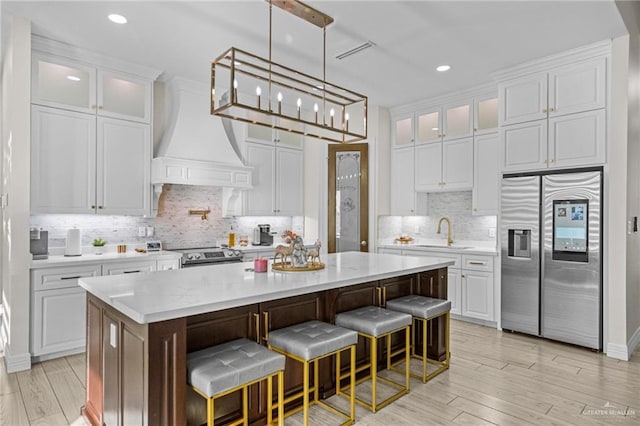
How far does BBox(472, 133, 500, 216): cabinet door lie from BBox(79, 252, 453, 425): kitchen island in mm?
2074

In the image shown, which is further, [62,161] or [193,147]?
[193,147]

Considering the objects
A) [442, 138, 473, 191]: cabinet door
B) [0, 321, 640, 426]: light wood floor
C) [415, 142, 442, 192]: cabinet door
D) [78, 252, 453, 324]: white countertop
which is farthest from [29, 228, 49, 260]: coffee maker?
[442, 138, 473, 191]: cabinet door

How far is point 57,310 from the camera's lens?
3562 millimetres

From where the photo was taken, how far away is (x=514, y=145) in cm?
440

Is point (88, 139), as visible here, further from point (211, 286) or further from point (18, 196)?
point (211, 286)

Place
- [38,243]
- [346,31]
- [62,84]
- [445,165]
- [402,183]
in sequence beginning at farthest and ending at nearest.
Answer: [402,183] < [445,165] < [62,84] < [38,243] < [346,31]

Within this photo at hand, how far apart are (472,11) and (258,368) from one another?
3.09m

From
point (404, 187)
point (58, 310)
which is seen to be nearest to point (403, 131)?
point (404, 187)

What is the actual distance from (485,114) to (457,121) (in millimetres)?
388

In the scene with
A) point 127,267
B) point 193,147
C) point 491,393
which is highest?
point 193,147

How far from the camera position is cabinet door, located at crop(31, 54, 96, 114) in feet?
12.0

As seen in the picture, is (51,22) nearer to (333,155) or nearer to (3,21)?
(3,21)

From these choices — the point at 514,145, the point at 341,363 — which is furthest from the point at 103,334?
the point at 514,145

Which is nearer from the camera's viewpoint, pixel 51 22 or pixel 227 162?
pixel 51 22
